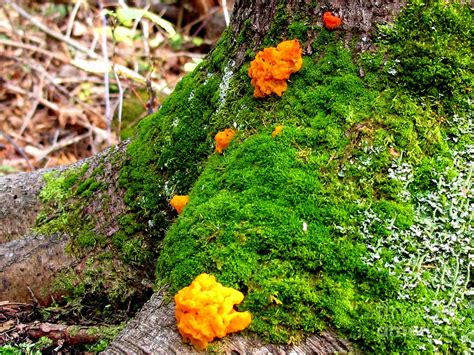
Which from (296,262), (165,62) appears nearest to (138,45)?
(165,62)

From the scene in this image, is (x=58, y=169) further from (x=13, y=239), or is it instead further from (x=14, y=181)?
(x=13, y=239)

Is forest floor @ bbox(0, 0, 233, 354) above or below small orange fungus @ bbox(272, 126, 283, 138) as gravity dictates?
below

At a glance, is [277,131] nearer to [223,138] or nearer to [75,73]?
[223,138]

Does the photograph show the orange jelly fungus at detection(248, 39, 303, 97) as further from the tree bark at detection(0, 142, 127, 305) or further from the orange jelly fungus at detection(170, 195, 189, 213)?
the tree bark at detection(0, 142, 127, 305)

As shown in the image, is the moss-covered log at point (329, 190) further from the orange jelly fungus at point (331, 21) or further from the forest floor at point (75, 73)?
the forest floor at point (75, 73)

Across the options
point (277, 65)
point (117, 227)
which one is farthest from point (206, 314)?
point (117, 227)

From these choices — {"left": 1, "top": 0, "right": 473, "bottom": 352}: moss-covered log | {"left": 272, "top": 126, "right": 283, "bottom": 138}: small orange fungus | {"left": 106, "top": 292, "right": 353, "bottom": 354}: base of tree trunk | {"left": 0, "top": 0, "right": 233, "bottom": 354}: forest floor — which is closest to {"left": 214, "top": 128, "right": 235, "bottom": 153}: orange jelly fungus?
{"left": 1, "top": 0, "right": 473, "bottom": 352}: moss-covered log
